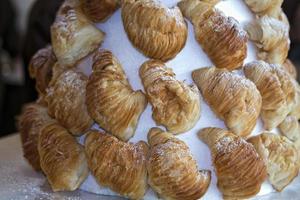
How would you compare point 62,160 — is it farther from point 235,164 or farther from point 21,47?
point 21,47

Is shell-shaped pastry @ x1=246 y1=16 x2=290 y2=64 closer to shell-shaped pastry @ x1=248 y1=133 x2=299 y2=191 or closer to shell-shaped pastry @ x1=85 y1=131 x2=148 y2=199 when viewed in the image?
shell-shaped pastry @ x1=248 y1=133 x2=299 y2=191

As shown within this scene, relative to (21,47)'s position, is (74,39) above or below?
above

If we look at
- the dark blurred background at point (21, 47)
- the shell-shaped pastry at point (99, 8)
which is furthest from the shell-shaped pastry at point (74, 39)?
the dark blurred background at point (21, 47)

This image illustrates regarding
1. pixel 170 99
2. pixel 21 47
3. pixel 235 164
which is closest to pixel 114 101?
pixel 170 99

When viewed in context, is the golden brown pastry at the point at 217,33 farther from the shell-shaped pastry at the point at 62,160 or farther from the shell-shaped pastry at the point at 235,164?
Answer: the shell-shaped pastry at the point at 62,160

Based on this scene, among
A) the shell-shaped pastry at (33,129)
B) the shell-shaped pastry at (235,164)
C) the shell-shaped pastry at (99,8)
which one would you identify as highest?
the shell-shaped pastry at (99,8)

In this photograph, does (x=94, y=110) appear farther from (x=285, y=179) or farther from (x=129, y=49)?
(x=285, y=179)

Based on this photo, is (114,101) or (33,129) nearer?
(114,101)
